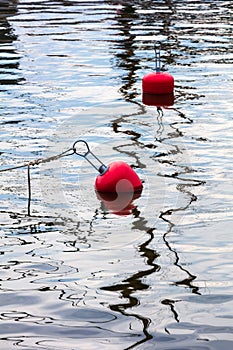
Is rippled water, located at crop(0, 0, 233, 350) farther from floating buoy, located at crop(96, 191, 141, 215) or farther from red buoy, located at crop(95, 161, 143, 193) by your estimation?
red buoy, located at crop(95, 161, 143, 193)

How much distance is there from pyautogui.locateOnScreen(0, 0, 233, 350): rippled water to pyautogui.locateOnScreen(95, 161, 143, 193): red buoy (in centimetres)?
18

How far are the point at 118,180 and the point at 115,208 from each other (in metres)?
0.41

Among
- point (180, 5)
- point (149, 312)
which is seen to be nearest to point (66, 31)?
point (180, 5)

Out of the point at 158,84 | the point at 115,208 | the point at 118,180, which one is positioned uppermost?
the point at 158,84

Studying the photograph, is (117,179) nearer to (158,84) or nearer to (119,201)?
(119,201)

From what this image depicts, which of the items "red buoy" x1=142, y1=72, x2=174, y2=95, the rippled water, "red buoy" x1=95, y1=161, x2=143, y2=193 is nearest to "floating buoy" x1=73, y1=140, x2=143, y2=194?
"red buoy" x1=95, y1=161, x2=143, y2=193

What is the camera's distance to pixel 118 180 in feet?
33.6

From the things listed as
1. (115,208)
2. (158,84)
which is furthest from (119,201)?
(158,84)

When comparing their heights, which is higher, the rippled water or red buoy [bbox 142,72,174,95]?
red buoy [bbox 142,72,174,95]

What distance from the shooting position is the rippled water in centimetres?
696

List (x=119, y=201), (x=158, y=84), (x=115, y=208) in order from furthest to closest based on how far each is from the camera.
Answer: (x=158, y=84) → (x=119, y=201) → (x=115, y=208)

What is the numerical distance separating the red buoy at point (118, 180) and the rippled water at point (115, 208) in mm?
183

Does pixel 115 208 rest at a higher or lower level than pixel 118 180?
lower

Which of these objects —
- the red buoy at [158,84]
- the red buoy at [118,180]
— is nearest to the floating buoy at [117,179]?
the red buoy at [118,180]
